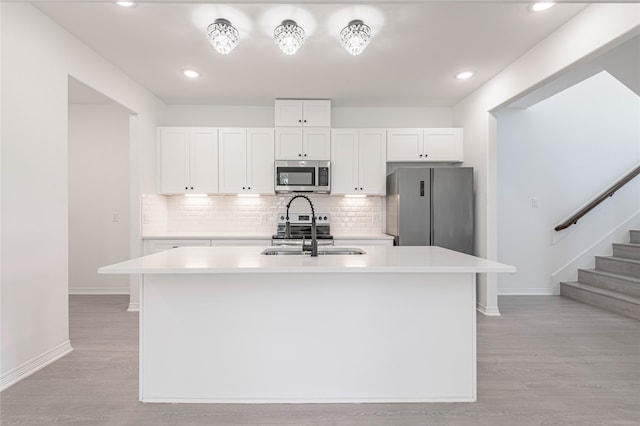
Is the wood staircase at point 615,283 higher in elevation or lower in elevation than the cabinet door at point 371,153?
lower

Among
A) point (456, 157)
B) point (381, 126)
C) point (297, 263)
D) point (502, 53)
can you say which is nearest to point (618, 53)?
point (502, 53)

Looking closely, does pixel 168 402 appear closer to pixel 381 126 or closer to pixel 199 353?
pixel 199 353

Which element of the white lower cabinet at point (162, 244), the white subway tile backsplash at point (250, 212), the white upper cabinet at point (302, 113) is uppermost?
the white upper cabinet at point (302, 113)

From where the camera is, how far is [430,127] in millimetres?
4945

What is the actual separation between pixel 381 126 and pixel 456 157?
111 centimetres

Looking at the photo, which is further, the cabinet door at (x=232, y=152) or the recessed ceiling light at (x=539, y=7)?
the cabinet door at (x=232, y=152)

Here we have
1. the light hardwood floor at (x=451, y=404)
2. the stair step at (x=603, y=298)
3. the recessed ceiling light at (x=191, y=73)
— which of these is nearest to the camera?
the light hardwood floor at (x=451, y=404)

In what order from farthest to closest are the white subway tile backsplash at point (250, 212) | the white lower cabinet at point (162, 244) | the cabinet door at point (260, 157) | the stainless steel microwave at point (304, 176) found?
the white subway tile backsplash at point (250, 212)
the cabinet door at point (260, 157)
the stainless steel microwave at point (304, 176)
the white lower cabinet at point (162, 244)

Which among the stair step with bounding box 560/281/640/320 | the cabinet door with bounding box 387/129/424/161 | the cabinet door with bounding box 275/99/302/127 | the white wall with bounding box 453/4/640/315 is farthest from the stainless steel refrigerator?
the stair step with bounding box 560/281/640/320

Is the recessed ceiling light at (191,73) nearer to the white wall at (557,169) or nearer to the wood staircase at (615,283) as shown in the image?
the white wall at (557,169)

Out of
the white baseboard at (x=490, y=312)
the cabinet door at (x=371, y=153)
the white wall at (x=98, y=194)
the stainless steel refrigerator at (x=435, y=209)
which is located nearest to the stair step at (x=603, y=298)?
the white baseboard at (x=490, y=312)

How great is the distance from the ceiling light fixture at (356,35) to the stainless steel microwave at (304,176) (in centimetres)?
190

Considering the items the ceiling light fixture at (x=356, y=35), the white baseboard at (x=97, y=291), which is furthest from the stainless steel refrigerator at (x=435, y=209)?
the white baseboard at (x=97, y=291)

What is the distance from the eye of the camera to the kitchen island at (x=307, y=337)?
2.13 m
